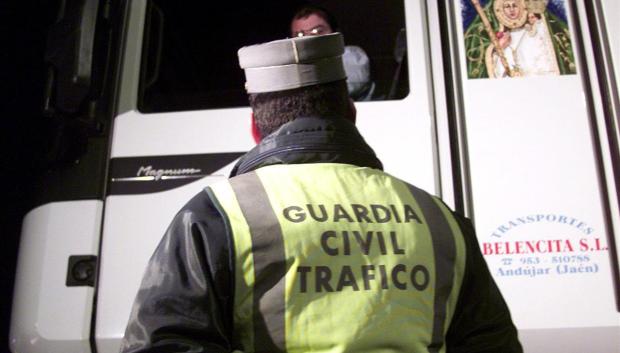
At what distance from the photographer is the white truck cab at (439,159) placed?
185 cm

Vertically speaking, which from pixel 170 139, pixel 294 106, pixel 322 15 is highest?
pixel 322 15

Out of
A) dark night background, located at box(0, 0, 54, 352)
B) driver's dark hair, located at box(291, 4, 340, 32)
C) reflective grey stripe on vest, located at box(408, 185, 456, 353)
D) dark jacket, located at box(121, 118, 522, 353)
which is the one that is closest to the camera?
dark jacket, located at box(121, 118, 522, 353)

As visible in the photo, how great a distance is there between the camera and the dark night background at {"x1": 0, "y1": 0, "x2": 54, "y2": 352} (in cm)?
274

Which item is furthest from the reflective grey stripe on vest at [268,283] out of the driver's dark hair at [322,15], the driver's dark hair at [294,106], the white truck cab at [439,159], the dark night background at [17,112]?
the dark night background at [17,112]

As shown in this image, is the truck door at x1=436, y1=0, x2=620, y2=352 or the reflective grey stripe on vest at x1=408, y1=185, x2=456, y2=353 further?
the truck door at x1=436, y1=0, x2=620, y2=352

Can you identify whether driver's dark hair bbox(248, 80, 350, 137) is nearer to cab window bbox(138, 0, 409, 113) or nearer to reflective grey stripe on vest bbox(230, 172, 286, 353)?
reflective grey stripe on vest bbox(230, 172, 286, 353)

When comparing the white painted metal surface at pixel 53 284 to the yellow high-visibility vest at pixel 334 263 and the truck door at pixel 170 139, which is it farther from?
the yellow high-visibility vest at pixel 334 263

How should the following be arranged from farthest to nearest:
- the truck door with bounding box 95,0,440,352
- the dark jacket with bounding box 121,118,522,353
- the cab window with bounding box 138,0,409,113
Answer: the cab window with bounding box 138,0,409,113, the truck door with bounding box 95,0,440,352, the dark jacket with bounding box 121,118,522,353

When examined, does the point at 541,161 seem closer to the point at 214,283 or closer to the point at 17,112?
the point at 214,283

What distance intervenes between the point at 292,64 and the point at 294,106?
0.08 metres

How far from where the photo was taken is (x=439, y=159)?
1.98 m

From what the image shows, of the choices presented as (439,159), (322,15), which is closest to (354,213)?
(439,159)

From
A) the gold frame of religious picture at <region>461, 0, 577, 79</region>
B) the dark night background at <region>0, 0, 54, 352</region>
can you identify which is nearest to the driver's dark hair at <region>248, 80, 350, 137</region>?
the gold frame of religious picture at <region>461, 0, 577, 79</region>

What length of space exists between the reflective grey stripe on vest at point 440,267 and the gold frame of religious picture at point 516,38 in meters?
1.03
